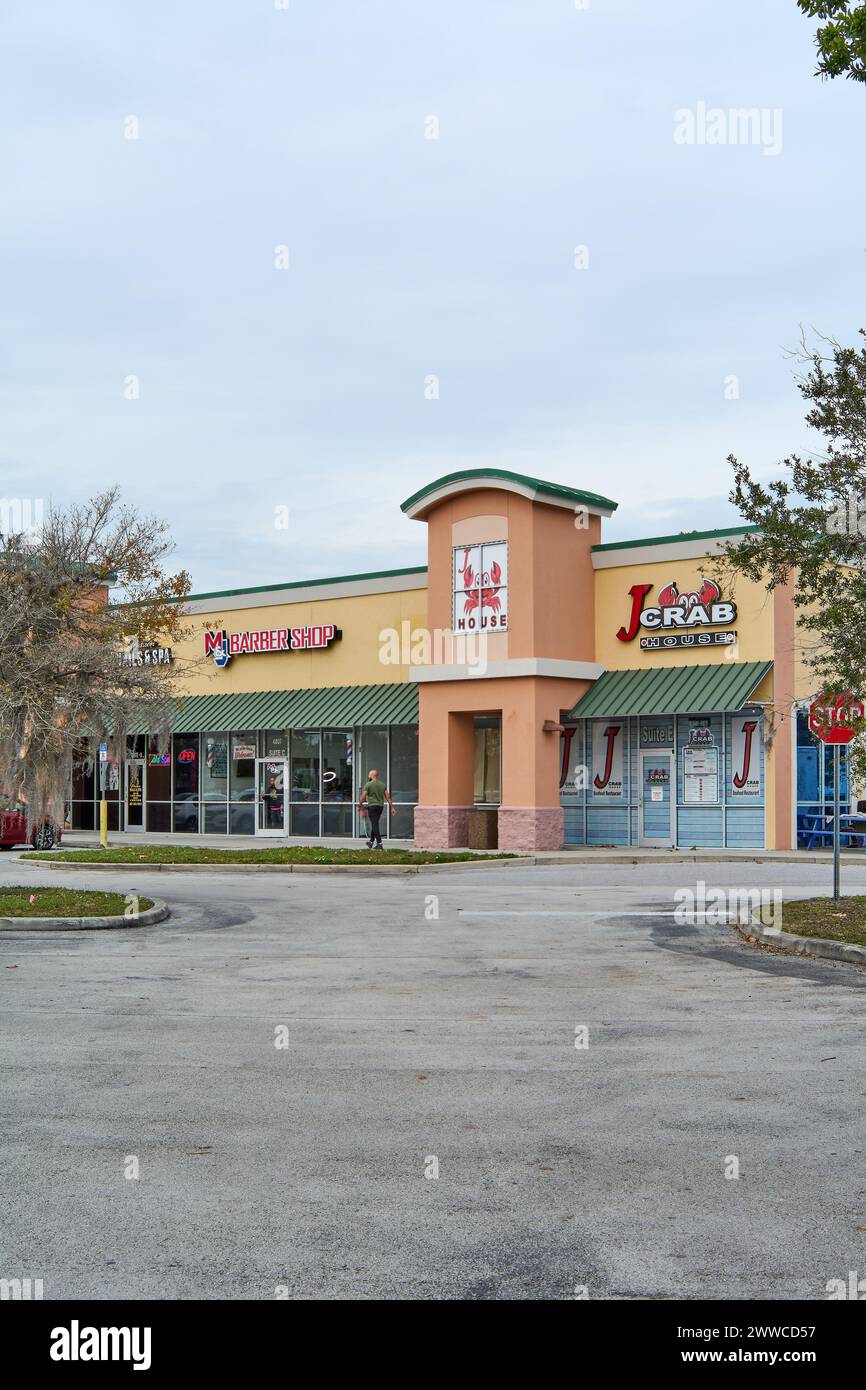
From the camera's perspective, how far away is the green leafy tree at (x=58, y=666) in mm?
18406

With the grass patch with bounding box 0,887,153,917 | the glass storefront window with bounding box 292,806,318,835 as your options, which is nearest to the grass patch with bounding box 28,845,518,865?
Answer: the grass patch with bounding box 0,887,153,917

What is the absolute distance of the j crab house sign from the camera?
97.2ft

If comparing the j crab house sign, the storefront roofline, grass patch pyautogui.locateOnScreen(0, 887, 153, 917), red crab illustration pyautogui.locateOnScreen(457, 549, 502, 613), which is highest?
the storefront roofline

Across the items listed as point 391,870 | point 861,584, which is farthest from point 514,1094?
point 391,870

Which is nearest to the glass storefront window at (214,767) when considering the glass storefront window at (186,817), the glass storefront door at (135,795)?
the glass storefront window at (186,817)

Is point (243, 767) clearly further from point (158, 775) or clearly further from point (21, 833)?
point (21, 833)

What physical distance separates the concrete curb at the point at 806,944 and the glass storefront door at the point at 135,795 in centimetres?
2790

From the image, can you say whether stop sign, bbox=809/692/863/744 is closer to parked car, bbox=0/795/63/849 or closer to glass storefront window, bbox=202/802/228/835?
parked car, bbox=0/795/63/849

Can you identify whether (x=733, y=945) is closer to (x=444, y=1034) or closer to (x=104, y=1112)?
(x=444, y=1034)

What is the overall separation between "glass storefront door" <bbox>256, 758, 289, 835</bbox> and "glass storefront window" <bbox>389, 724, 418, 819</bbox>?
3841 millimetres

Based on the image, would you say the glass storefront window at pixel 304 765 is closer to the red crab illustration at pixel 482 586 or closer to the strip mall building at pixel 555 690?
the strip mall building at pixel 555 690

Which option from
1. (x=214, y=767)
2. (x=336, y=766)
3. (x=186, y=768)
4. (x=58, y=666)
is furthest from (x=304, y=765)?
(x=58, y=666)

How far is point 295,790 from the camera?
123ft

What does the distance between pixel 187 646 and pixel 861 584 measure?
2840 centimetres
